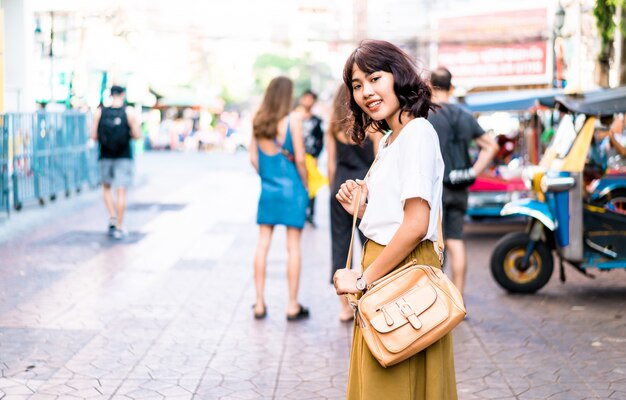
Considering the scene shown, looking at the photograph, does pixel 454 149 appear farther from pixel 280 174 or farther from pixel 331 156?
pixel 280 174

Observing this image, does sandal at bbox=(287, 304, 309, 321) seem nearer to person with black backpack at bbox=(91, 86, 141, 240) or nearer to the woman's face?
the woman's face

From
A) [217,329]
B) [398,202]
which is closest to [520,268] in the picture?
[217,329]

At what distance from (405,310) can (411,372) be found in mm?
258

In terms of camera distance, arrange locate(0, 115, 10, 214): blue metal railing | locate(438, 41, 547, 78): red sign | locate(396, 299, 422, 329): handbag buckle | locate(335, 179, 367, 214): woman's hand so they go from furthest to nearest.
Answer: locate(438, 41, 547, 78): red sign < locate(0, 115, 10, 214): blue metal railing < locate(335, 179, 367, 214): woman's hand < locate(396, 299, 422, 329): handbag buckle

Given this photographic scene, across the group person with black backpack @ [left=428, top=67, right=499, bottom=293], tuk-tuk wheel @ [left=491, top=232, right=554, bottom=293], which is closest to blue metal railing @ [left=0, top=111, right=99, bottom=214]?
tuk-tuk wheel @ [left=491, top=232, right=554, bottom=293]

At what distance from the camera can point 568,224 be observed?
8.17m

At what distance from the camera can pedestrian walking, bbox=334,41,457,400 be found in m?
3.16

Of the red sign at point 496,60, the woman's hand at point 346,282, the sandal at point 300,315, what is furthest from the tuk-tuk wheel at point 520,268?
the red sign at point 496,60

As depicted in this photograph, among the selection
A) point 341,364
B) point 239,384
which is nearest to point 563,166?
point 341,364

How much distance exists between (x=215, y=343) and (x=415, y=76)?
3.68m

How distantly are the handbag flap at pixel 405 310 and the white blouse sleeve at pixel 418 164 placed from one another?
0.28 m

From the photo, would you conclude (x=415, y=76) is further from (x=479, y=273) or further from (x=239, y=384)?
(x=479, y=273)

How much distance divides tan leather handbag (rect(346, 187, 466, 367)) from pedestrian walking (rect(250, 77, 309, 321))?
421 cm

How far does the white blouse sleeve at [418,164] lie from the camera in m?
3.12
